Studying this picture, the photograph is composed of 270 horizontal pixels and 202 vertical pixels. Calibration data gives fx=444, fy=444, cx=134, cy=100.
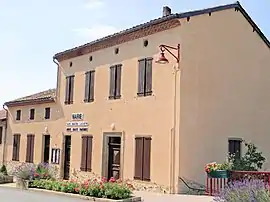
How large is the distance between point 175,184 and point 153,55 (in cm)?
531

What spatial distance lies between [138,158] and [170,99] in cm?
304

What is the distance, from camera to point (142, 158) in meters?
18.3

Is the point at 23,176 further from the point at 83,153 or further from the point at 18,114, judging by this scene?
the point at 18,114

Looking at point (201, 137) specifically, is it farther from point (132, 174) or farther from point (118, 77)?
point (118, 77)

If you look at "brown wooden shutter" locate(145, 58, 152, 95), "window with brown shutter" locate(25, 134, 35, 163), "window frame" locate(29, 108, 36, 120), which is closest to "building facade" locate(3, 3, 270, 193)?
"brown wooden shutter" locate(145, 58, 152, 95)

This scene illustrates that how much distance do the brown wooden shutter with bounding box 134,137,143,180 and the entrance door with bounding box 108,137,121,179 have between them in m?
1.50

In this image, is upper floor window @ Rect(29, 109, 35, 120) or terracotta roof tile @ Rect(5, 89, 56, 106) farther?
upper floor window @ Rect(29, 109, 35, 120)

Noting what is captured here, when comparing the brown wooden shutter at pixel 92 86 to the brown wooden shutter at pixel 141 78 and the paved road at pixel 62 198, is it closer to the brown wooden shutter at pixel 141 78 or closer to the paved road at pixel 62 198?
the brown wooden shutter at pixel 141 78

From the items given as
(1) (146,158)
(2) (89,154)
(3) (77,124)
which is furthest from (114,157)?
(3) (77,124)

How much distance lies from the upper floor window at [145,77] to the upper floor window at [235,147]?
4.04 metres

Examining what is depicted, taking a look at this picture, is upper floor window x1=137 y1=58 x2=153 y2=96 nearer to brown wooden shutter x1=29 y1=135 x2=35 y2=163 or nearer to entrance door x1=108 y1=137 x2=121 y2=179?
entrance door x1=108 y1=137 x2=121 y2=179

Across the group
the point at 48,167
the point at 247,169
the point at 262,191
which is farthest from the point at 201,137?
the point at 48,167

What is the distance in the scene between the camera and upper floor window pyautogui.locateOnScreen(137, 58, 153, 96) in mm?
18359

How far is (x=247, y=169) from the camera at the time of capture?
55.0ft
